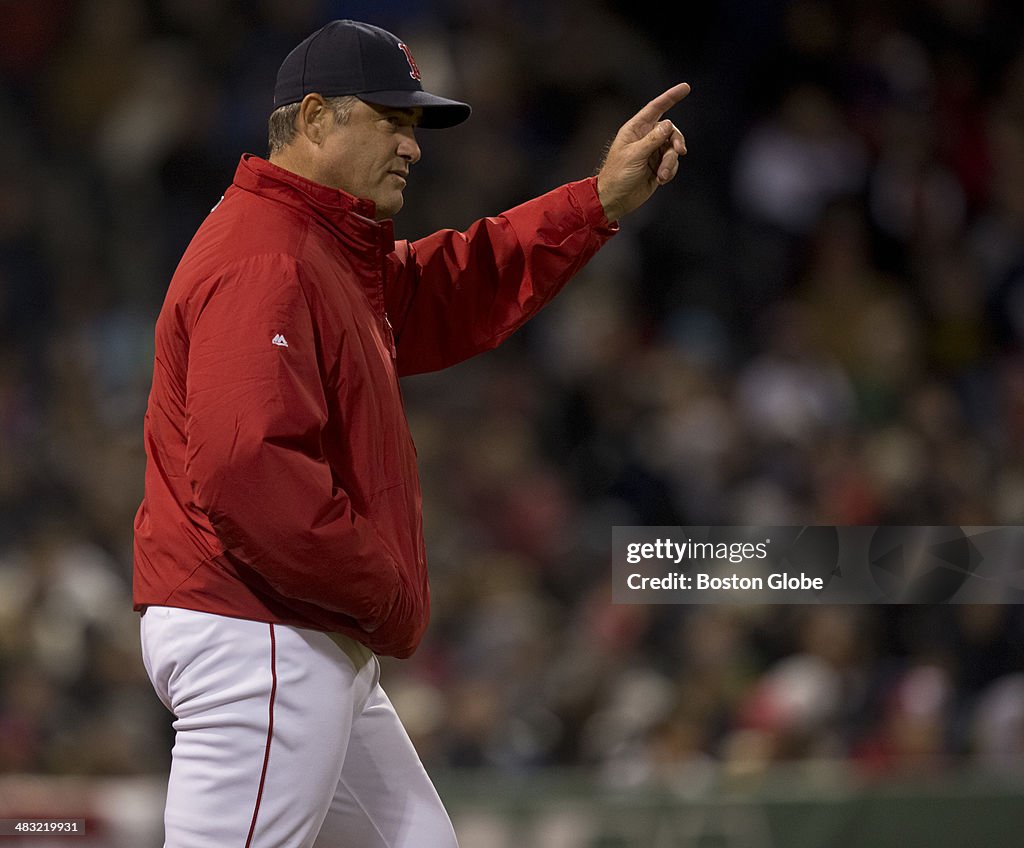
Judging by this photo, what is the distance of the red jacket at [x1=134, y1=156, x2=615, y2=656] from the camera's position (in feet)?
7.32

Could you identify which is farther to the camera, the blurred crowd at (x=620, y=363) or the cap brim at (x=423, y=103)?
the blurred crowd at (x=620, y=363)

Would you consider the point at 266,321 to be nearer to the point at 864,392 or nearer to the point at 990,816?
the point at 990,816

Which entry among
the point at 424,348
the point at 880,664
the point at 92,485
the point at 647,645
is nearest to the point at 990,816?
the point at 880,664

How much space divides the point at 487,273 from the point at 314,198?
0.54 m

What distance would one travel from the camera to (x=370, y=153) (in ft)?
8.42

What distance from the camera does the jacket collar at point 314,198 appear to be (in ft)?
8.20

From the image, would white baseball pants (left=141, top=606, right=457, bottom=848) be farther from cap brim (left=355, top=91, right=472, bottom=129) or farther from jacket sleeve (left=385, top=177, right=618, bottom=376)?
cap brim (left=355, top=91, right=472, bottom=129)

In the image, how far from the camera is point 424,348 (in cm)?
296

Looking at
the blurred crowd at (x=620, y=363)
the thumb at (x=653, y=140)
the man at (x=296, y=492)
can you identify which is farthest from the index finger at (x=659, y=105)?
the blurred crowd at (x=620, y=363)

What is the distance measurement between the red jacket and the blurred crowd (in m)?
2.90

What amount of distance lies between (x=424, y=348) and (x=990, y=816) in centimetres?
294

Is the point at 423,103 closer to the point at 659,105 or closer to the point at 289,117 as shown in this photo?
the point at 289,117

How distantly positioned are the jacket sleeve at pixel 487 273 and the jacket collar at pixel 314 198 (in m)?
0.33

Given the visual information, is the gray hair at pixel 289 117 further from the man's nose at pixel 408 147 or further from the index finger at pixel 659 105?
the index finger at pixel 659 105
